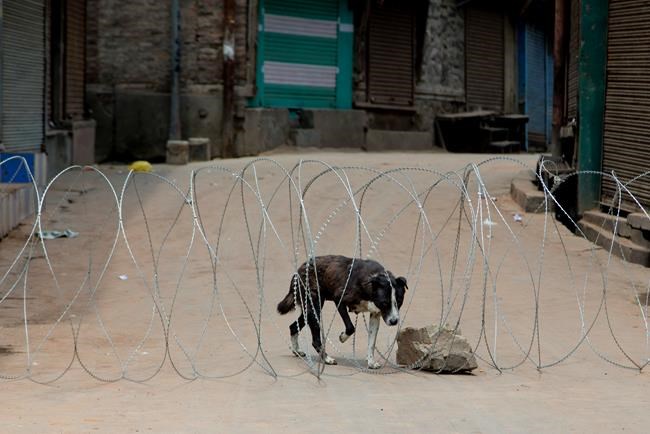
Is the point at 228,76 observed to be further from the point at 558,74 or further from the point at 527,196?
the point at 527,196

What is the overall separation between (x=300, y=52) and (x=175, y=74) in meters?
2.91

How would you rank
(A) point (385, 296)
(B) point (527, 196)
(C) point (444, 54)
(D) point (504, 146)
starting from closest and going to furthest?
1. (A) point (385, 296)
2. (B) point (527, 196)
3. (D) point (504, 146)
4. (C) point (444, 54)

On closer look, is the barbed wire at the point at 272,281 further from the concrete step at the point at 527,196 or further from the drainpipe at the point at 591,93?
the drainpipe at the point at 591,93

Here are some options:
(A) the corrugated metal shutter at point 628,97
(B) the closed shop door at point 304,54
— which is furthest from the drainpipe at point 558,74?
(B) the closed shop door at point 304,54

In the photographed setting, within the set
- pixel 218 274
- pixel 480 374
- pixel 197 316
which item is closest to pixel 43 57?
pixel 218 274

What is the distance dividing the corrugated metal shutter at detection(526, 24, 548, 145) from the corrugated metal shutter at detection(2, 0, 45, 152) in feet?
47.9

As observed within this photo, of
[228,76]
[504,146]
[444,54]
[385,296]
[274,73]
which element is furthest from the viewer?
[444,54]

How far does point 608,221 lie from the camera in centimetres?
1344

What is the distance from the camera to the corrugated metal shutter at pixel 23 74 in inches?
634

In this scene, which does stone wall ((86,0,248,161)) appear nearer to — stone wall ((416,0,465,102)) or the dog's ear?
stone wall ((416,0,465,102))

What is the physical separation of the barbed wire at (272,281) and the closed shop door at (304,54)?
5330mm

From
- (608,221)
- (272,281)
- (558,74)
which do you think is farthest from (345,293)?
(558,74)

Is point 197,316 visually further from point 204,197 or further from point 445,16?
point 445,16

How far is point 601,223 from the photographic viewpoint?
13703mm
